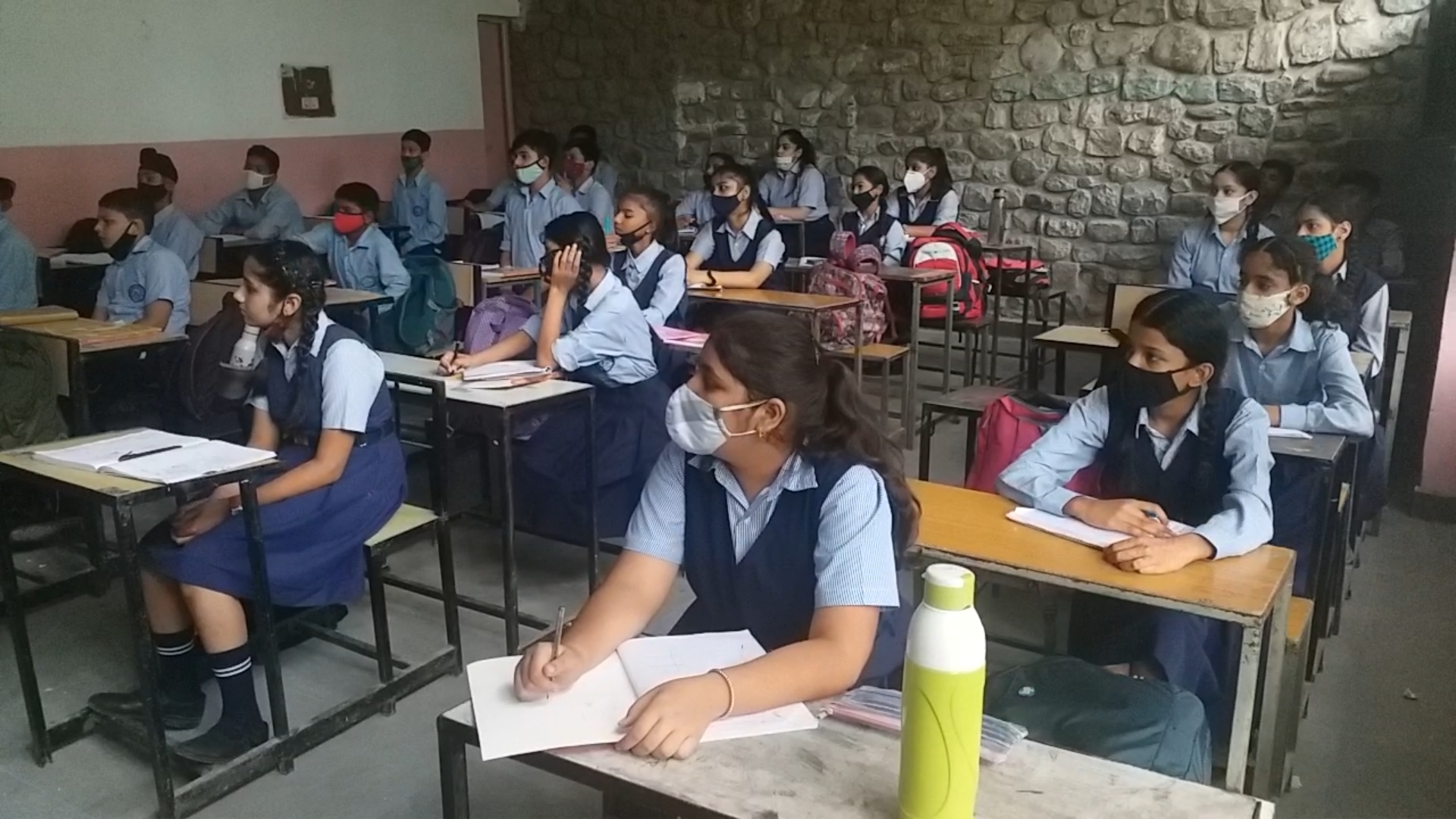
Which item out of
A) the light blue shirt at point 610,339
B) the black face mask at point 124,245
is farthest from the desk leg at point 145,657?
the black face mask at point 124,245

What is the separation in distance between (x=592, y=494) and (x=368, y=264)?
8.75 feet

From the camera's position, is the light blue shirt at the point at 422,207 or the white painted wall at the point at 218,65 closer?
the white painted wall at the point at 218,65

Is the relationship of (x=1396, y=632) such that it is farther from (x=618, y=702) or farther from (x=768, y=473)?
(x=618, y=702)

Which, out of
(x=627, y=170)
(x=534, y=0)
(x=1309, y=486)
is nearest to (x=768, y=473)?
(x=1309, y=486)

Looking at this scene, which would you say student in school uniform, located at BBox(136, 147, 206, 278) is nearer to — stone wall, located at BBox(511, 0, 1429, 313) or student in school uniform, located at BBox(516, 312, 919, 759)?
stone wall, located at BBox(511, 0, 1429, 313)

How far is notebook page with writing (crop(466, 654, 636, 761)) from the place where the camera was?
3.77 feet

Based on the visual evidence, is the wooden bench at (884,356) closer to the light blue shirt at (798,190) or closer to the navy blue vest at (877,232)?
the navy blue vest at (877,232)

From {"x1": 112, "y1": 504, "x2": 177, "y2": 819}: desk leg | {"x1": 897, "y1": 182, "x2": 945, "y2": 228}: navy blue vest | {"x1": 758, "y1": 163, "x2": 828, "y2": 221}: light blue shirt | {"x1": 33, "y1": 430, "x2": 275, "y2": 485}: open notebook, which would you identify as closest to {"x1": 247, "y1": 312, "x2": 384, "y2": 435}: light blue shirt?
{"x1": 33, "y1": 430, "x2": 275, "y2": 485}: open notebook

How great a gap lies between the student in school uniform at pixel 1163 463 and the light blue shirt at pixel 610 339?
1.46 metres

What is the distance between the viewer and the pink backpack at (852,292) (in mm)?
4551

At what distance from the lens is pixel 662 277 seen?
12.5ft

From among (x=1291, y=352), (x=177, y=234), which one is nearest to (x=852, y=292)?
(x=1291, y=352)

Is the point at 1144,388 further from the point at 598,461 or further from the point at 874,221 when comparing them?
the point at 874,221

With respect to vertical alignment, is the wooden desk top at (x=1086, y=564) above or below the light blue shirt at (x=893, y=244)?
below
